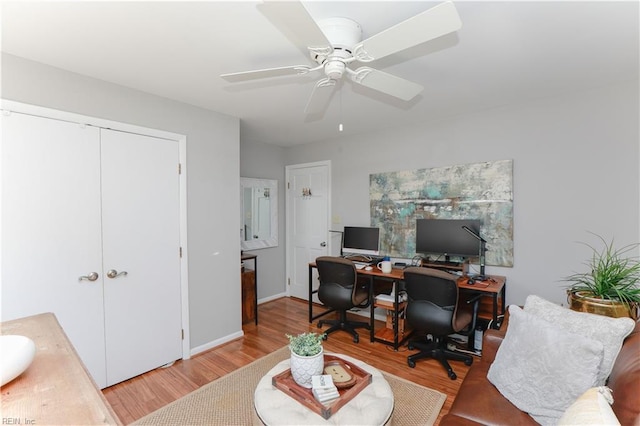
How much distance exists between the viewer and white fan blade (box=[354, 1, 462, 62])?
109 centimetres

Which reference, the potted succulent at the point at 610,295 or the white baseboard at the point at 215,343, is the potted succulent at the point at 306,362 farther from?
the white baseboard at the point at 215,343

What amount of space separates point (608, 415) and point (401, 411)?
5.10 feet

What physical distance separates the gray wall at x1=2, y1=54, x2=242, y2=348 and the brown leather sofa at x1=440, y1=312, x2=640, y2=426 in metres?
2.41

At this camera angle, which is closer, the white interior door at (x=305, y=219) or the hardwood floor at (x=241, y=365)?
the hardwood floor at (x=241, y=365)

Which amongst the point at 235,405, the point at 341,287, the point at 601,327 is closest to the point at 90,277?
the point at 235,405

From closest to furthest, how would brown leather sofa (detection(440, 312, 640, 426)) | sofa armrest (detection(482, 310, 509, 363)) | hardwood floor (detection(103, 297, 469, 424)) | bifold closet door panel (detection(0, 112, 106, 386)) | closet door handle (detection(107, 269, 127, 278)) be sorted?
brown leather sofa (detection(440, 312, 640, 426))
sofa armrest (detection(482, 310, 509, 363))
bifold closet door panel (detection(0, 112, 106, 386))
hardwood floor (detection(103, 297, 469, 424))
closet door handle (detection(107, 269, 127, 278))

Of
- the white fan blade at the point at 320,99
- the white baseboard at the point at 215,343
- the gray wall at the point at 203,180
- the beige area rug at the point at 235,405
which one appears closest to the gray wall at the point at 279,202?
the gray wall at the point at 203,180

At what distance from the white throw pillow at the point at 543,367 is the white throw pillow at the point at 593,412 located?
1.22 ft

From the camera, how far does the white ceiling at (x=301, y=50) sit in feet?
4.92

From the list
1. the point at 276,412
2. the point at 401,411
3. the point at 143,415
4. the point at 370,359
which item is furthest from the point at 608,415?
A: the point at 143,415

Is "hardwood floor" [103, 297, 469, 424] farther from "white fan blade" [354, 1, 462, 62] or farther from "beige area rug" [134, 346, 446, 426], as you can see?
"white fan blade" [354, 1, 462, 62]

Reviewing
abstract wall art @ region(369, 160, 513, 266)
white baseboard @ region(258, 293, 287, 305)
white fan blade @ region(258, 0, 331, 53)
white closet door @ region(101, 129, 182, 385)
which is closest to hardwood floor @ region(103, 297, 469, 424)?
white closet door @ region(101, 129, 182, 385)

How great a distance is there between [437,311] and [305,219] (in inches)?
103

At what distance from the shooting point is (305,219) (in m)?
4.66
